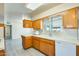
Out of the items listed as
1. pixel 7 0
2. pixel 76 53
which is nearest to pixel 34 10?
pixel 7 0

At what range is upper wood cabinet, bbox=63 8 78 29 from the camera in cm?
161

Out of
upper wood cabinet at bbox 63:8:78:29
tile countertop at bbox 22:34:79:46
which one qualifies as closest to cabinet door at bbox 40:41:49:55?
tile countertop at bbox 22:34:79:46

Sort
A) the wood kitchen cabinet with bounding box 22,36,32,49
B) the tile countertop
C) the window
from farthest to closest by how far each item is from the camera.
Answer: the wood kitchen cabinet with bounding box 22,36,32,49
the window
the tile countertop

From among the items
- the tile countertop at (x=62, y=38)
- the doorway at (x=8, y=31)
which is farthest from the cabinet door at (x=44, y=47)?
the doorway at (x=8, y=31)

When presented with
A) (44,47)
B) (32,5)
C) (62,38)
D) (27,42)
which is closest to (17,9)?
(32,5)

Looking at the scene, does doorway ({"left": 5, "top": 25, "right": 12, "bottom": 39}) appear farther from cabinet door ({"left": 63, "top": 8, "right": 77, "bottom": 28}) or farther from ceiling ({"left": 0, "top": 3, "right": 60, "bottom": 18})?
cabinet door ({"left": 63, "top": 8, "right": 77, "bottom": 28})

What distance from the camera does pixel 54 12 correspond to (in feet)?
5.66

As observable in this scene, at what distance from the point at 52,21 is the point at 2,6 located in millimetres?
932

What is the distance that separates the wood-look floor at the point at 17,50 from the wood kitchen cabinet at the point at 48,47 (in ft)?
0.34

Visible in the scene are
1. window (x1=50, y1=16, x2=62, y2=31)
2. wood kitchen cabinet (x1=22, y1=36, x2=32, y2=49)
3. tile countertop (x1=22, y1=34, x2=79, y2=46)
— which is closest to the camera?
tile countertop (x1=22, y1=34, x2=79, y2=46)

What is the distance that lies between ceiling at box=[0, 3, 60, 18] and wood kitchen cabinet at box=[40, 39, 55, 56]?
57 centimetres

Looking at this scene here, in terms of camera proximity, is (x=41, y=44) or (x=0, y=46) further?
(x=41, y=44)

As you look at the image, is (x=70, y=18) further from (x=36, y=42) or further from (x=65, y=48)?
(x=36, y=42)

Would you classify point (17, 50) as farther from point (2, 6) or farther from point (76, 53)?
point (76, 53)
